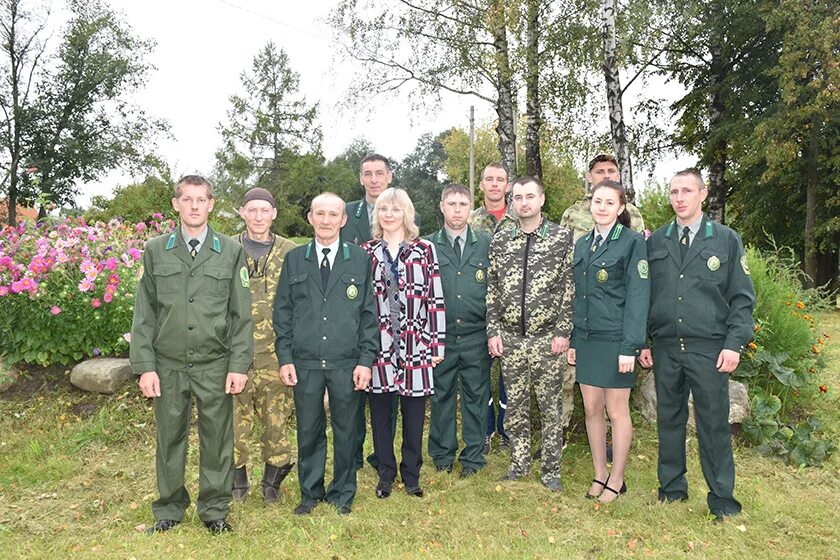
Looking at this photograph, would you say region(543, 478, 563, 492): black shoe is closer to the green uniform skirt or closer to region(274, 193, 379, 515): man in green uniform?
the green uniform skirt

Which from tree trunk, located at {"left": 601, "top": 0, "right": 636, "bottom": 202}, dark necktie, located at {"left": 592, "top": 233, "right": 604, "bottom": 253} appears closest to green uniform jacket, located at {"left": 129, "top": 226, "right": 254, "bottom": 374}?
dark necktie, located at {"left": 592, "top": 233, "right": 604, "bottom": 253}

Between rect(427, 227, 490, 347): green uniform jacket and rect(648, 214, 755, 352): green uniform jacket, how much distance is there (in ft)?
4.39

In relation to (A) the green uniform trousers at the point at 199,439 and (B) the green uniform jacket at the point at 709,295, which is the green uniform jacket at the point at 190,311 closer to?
(A) the green uniform trousers at the point at 199,439

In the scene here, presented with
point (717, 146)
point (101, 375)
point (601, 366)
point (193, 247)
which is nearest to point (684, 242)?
point (601, 366)

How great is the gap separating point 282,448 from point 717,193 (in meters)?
20.0

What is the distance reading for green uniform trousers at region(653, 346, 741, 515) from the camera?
4.35m

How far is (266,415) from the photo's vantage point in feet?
15.4

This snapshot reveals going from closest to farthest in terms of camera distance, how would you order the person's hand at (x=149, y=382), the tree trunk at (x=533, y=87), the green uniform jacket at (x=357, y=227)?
the person's hand at (x=149, y=382), the green uniform jacket at (x=357, y=227), the tree trunk at (x=533, y=87)

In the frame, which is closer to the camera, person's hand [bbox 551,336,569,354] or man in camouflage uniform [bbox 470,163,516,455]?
person's hand [bbox 551,336,569,354]

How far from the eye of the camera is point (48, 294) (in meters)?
6.86

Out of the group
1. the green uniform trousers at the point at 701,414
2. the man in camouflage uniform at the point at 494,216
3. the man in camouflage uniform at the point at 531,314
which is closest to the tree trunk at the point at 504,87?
the man in camouflage uniform at the point at 494,216

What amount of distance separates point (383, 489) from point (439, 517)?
1.68 ft

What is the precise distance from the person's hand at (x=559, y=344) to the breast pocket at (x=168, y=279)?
8.55 feet

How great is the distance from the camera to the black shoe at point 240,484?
4.76 m
